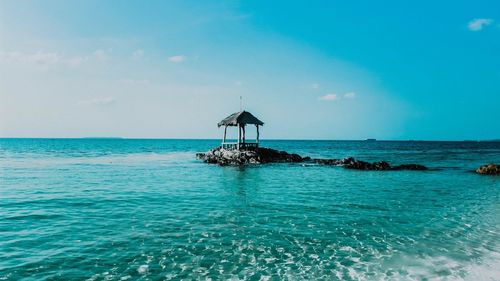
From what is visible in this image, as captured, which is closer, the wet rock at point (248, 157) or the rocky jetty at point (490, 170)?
the rocky jetty at point (490, 170)

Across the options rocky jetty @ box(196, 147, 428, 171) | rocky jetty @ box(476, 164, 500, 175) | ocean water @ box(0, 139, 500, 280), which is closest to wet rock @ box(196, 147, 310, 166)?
rocky jetty @ box(196, 147, 428, 171)

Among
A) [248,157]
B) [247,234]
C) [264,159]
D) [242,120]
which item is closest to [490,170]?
[264,159]

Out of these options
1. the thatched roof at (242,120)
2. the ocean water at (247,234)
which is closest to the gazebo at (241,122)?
the thatched roof at (242,120)

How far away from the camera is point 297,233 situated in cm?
1119

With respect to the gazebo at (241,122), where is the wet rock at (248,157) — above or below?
below

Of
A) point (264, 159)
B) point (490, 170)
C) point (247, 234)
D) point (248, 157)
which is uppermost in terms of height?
point (248, 157)

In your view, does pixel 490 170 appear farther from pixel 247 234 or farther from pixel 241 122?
pixel 247 234

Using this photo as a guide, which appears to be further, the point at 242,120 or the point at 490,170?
the point at 242,120

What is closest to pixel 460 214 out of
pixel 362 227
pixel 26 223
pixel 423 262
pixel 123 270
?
pixel 362 227

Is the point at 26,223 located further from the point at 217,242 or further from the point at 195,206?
the point at 217,242

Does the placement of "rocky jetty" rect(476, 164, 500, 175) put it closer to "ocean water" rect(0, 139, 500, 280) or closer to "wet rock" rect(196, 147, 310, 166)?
"ocean water" rect(0, 139, 500, 280)

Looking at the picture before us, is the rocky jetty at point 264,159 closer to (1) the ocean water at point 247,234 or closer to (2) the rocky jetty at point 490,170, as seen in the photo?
(2) the rocky jetty at point 490,170

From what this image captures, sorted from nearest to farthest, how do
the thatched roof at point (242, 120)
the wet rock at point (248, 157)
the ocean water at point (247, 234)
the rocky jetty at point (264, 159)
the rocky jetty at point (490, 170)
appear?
the ocean water at point (247, 234) < the rocky jetty at point (490, 170) < the rocky jetty at point (264, 159) < the thatched roof at point (242, 120) < the wet rock at point (248, 157)

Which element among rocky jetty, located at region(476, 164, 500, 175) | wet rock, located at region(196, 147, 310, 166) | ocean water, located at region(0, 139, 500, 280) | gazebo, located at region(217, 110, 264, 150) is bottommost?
ocean water, located at region(0, 139, 500, 280)
